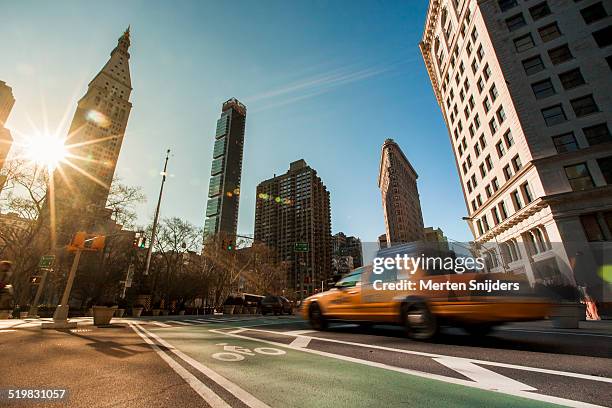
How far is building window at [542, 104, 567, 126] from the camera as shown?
2597 cm

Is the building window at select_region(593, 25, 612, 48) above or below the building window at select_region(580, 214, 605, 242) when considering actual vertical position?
above

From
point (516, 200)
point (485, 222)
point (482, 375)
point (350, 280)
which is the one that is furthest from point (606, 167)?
point (482, 375)

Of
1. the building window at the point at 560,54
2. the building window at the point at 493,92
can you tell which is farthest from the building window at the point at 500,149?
the building window at the point at 560,54

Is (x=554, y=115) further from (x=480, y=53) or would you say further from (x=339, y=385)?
(x=339, y=385)

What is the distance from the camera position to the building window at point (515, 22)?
30594 mm

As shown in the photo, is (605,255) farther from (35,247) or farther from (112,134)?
(112,134)

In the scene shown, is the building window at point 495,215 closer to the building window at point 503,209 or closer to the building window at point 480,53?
the building window at point 503,209

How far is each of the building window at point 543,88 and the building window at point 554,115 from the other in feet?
5.52

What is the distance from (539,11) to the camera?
29859 mm

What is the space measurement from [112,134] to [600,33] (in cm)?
14732

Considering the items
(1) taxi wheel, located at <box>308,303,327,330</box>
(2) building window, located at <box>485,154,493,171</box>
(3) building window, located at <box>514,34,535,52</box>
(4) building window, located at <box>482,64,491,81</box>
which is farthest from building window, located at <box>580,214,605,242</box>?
(1) taxi wheel, located at <box>308,303,327,330</box>

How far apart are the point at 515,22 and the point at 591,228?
2469 cm

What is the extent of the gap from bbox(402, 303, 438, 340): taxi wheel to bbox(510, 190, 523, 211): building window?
97.3 ft

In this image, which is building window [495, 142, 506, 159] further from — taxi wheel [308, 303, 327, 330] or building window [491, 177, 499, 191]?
taxi wheel [308, 303, 327, 330]
